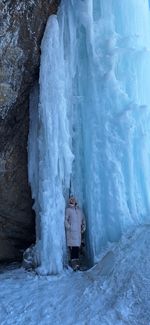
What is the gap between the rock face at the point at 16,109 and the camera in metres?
9.37

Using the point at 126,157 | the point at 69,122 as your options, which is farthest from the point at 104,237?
the point at 69,122

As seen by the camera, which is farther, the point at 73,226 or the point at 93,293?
the point at 73,226

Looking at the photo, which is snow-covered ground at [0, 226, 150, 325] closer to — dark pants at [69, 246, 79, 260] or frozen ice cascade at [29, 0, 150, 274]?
dark pants at [69, 246, 79, 260]

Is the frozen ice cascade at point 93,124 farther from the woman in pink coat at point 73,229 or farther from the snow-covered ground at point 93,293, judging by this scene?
the snow-covered ground at point 93,293

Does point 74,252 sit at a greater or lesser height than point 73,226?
lesser

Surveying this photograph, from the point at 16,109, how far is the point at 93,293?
4711 mm

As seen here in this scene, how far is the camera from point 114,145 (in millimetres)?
9672

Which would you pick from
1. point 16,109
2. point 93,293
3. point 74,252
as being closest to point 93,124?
point 16,109

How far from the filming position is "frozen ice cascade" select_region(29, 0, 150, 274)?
364 inches

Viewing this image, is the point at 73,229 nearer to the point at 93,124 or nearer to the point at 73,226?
the point at 73,226

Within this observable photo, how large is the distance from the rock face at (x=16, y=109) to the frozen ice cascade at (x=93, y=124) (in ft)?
1.02

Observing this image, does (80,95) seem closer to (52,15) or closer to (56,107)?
(56,107)

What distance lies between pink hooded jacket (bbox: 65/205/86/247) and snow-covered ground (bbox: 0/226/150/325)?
624 millimetres

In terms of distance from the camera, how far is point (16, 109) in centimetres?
1006
